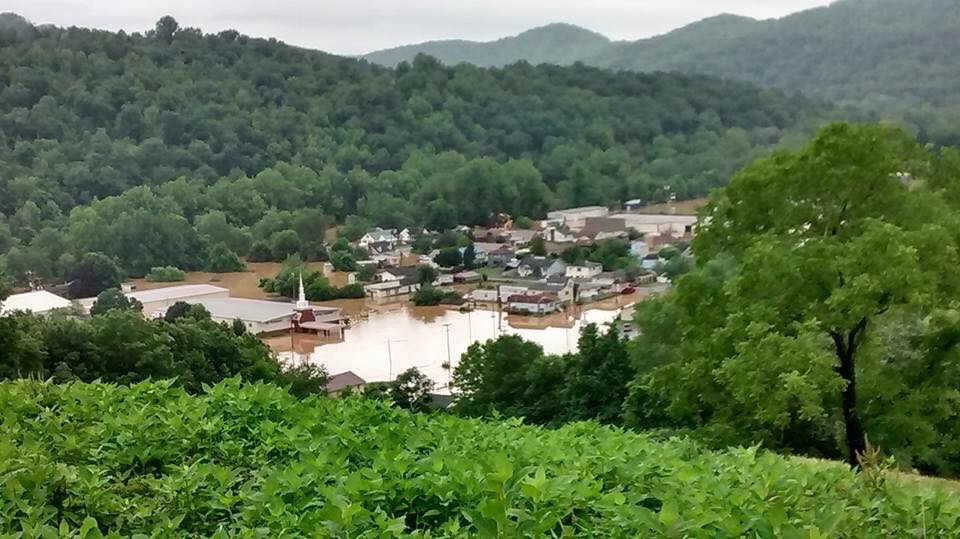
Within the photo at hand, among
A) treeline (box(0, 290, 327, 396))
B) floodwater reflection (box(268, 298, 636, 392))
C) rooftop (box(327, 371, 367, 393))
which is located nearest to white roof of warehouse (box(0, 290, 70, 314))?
treeline (box(0, 290, 327, 396))

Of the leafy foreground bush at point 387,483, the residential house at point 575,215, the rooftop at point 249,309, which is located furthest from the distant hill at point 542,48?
the leafy foreground bush at point 387,483

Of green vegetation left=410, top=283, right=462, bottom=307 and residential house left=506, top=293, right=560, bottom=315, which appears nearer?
residential house left=506, top=293, right=560, bottom=315

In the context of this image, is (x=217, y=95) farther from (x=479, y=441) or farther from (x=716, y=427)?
(x=479, y=441)

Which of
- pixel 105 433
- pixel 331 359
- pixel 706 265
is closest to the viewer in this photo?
pixel 105 433

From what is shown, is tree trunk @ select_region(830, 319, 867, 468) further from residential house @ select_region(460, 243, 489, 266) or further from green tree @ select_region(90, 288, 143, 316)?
residential house @ select_region(460, 243, 489, 266)

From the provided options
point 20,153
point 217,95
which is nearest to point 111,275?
point 20,153

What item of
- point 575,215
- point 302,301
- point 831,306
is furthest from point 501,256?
point 831,306

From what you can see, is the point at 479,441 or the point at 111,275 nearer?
the point at 479,441
